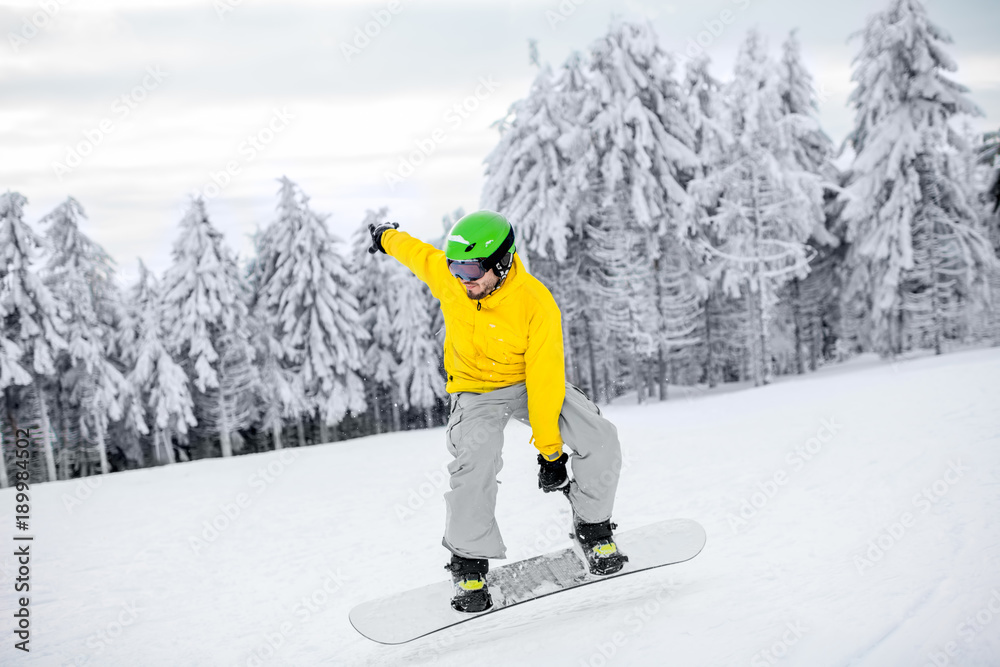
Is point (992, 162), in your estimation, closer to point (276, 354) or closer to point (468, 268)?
point (468, 268)

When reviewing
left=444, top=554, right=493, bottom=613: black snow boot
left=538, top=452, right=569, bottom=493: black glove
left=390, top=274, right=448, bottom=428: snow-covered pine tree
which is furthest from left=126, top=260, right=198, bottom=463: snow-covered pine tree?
left=538, top=452, right=569, bottom=493: black glove

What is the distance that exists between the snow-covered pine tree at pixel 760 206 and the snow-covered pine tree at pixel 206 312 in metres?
17.9

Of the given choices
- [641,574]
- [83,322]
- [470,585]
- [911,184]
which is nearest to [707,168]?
[911,184]

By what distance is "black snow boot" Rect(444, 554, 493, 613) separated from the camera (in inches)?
137

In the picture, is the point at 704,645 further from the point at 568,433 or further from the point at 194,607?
the point at 194,607

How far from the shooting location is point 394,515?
281 inches

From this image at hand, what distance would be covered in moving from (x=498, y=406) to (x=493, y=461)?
13.6 inches

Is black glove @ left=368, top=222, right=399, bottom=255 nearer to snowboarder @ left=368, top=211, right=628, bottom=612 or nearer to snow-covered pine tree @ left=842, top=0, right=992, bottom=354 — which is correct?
snowboarder @ left=368, top=211, right=628, bottom=612

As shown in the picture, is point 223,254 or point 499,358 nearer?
point 499,358

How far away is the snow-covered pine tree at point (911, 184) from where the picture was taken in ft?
63.3

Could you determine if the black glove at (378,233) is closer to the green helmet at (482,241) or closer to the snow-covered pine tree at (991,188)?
the green helmet at (482,241)

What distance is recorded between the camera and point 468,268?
339 centimetres

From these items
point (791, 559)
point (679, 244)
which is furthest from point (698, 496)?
point (679, 244)

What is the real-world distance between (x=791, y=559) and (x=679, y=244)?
17.6 metres
